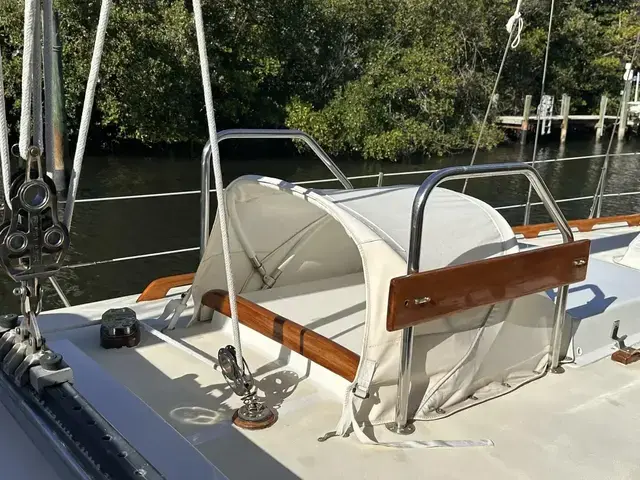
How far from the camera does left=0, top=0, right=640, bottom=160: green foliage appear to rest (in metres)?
17.5

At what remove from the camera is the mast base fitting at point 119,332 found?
308 cm

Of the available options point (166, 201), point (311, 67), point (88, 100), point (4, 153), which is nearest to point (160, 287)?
point (88, 100)

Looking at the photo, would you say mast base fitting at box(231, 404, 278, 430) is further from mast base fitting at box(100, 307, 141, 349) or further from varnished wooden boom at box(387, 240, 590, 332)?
mast base fitting at box(100, 307, 141, 349)

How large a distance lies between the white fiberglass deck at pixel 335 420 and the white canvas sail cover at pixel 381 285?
0.12m

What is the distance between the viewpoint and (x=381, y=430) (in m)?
2.52

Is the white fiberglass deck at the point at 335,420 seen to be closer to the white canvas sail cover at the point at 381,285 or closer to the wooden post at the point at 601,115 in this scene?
the white canvas sail cover at the point at 381,285

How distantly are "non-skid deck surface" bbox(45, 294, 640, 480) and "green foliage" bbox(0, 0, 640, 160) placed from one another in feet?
49.7

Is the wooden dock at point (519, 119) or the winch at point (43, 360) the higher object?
the winch at point (43, 360)

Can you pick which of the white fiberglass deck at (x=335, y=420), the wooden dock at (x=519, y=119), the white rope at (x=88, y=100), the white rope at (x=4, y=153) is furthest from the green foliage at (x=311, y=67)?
the white rope at (x=4, y=153)

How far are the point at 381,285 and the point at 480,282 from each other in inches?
15.9

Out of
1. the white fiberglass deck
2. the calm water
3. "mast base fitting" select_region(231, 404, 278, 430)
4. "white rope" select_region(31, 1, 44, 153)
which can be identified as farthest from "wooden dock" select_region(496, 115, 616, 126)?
"white rope" select_region(31, 1, 44, 153)

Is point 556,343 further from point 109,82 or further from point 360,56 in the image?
point 360,56

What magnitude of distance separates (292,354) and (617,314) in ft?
5.57

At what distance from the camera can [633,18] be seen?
30734mm
